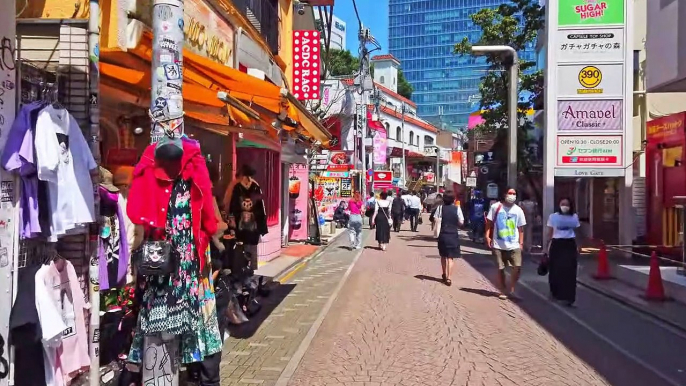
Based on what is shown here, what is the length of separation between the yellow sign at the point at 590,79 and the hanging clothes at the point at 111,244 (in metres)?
14.7

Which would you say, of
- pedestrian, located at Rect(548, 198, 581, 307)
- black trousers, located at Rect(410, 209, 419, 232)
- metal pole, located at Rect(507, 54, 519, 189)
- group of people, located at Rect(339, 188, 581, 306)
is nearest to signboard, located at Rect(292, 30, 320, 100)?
metal pole, located at Rect(507, 54, 519, 189)

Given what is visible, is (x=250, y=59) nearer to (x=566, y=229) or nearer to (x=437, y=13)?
(x=566, y=229)

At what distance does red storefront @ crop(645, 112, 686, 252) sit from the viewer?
51.4 feet

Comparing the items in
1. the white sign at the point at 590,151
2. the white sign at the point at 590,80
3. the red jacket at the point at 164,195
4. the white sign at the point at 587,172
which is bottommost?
the red jacket at the point at 164,195

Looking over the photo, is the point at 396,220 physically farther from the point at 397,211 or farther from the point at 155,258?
the point at 155,258

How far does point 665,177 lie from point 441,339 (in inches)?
460

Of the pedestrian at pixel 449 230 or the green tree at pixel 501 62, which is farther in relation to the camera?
the green tree at pixel 501 62

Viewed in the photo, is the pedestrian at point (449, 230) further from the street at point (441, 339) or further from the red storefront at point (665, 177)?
the red storefront at point (665, 177)

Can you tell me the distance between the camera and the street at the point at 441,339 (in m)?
6.27

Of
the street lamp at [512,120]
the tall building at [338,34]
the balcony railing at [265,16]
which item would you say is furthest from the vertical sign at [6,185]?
the tall building at [338,34]

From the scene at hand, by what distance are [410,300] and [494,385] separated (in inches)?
175

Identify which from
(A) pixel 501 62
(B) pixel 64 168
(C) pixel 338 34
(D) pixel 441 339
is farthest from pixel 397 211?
(C) pixel 338 34

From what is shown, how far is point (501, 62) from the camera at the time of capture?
22.1m

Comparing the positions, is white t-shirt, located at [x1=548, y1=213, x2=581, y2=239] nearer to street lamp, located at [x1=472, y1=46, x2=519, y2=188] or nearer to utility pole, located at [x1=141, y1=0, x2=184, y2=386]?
street lamp, located at [x1=472, y1=46, x2=519, y2=188]
